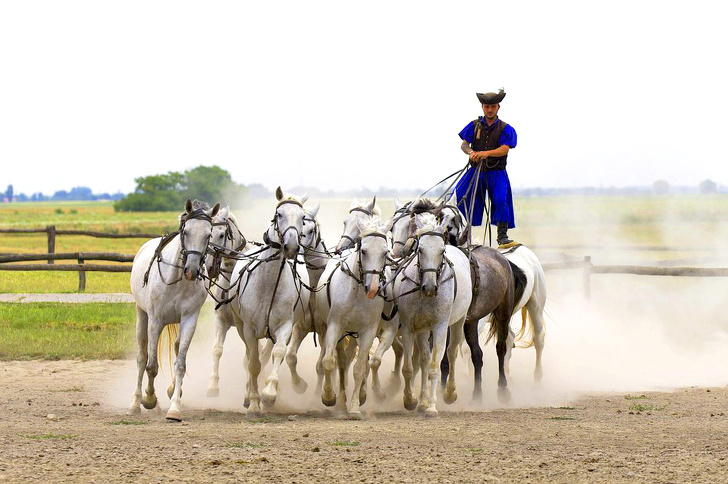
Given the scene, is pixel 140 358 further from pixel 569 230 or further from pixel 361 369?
pixel 569 230

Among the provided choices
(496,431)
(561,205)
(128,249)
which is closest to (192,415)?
(496,431)

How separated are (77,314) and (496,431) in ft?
33.1

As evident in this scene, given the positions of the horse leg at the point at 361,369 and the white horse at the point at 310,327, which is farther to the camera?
the white horse at the point at 310,327

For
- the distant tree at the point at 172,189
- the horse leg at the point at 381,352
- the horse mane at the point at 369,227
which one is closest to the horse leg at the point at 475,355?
the horse leg at the point at 381,352

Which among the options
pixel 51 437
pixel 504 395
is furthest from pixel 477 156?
pixel 51 437

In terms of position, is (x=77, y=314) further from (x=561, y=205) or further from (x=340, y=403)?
(x=561, y=205)

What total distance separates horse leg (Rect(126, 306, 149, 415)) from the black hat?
494 centimetres

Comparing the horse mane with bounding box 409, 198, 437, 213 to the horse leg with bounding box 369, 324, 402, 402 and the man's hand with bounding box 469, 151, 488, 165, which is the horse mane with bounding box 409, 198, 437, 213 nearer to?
the horse leg with bounding box 369, 324, 402, 402

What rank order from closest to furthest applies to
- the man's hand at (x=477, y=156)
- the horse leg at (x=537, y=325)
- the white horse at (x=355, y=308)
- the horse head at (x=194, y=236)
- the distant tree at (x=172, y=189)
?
the horse head at (x=194, y=236)
the white horse at (x=355, y=308)
the man's hand at (x=477, y=156)
the horse leg at (x=537, y=325)
the distant tree at (x=172, y=189)

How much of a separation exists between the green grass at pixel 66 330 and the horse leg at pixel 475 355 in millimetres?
5381

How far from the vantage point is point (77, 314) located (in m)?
16.5

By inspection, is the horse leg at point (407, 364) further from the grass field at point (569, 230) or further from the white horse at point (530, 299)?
the grass field at point (569, 230)

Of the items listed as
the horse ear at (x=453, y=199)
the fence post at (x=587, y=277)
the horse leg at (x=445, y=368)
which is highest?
the horse ear at (x=453, y=199)

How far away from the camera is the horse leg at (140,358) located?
9.37 metres
